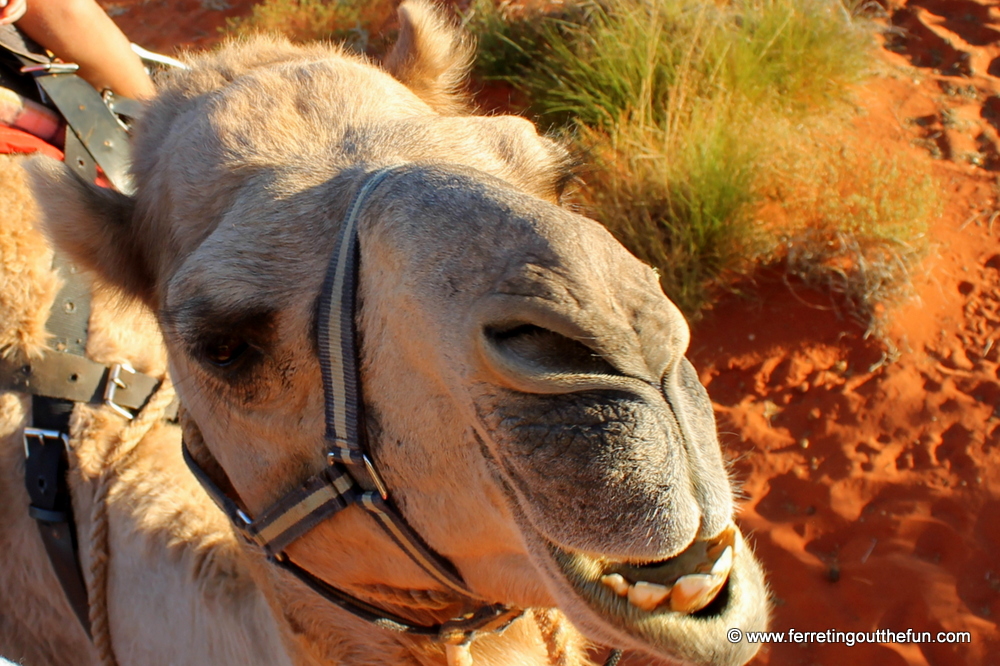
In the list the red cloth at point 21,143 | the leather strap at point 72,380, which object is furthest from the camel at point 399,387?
the red cloth at point 21,143

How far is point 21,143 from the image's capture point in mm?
2494

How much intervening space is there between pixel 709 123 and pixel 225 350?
446cm

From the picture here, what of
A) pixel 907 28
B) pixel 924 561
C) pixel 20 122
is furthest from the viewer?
pixel 907 28

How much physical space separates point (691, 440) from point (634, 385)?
12 cm

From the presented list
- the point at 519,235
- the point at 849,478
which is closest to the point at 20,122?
the point at 519,235

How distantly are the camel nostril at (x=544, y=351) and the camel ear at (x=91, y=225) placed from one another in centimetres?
121

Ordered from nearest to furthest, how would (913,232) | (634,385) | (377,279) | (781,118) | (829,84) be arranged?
(634,385) < (377,279) < (913,232) < (781,118) < (829,84)

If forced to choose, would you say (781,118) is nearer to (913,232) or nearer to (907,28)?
(913,232)

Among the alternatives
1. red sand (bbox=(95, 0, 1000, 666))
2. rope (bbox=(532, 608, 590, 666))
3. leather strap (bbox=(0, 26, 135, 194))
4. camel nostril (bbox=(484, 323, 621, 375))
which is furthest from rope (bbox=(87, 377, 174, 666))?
red sand (bbox=(95, 0, 1000, 666))

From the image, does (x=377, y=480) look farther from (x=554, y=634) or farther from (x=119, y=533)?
(x=119, y=533)

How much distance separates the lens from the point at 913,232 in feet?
16.0

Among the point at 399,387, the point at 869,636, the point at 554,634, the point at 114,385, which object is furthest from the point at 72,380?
the point at 869,636

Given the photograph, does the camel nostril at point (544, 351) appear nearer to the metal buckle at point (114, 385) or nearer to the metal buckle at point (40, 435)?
the metal buckle at point (114, 385)

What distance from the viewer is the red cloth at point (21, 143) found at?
2.45m
